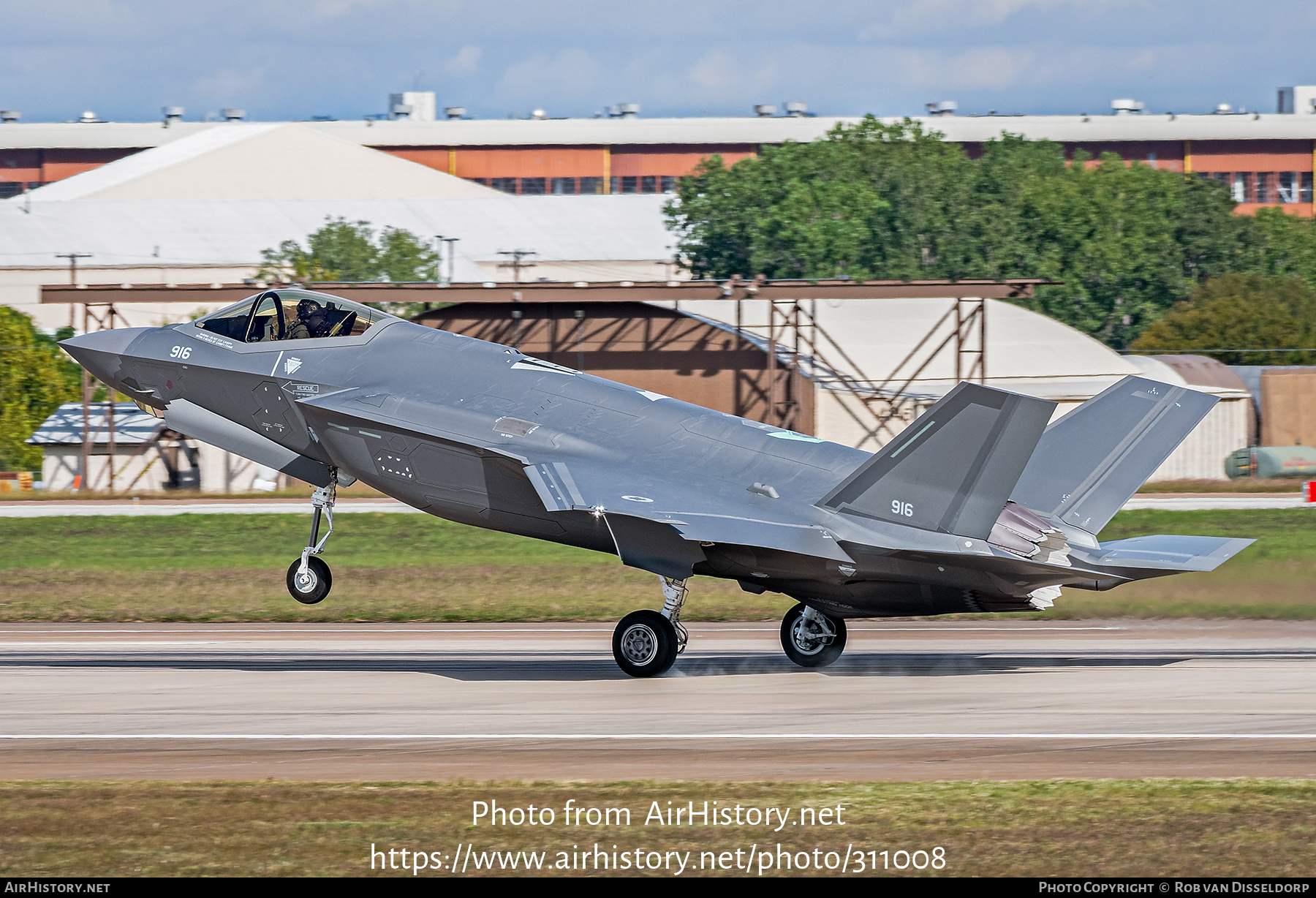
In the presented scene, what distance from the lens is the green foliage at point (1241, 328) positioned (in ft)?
246

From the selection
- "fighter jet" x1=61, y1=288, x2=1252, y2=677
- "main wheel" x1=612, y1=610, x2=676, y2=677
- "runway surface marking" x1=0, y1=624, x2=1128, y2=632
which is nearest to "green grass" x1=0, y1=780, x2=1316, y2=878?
"fighter jet" x1=61, y1=288, x2=1252, y2=677

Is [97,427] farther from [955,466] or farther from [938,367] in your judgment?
[955,466]

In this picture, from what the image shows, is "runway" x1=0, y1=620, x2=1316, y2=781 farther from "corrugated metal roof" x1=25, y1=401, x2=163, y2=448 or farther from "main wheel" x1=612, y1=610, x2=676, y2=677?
"corrugated metal roof" x1=25, y1=401, x2=163, y2=448

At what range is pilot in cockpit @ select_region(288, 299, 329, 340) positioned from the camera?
19297mm

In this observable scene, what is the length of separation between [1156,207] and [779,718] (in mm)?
93201

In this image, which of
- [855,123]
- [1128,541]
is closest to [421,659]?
[1128,541]

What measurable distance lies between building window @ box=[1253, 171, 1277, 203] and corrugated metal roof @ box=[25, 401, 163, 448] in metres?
110

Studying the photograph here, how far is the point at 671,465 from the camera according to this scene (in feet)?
58.0

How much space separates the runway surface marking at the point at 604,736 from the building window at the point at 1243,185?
13300 centimetres

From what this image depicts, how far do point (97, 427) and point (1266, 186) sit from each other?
369 feet

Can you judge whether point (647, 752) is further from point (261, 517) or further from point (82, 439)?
point (82, 439)

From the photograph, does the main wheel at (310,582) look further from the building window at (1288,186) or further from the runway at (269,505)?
the building window at (1288,186)

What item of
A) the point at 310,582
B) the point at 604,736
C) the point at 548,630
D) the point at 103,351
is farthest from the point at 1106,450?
the point at 103,351

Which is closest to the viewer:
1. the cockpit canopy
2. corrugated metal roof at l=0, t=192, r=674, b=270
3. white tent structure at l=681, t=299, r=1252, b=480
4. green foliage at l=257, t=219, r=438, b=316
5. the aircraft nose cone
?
the cockpit canopy
